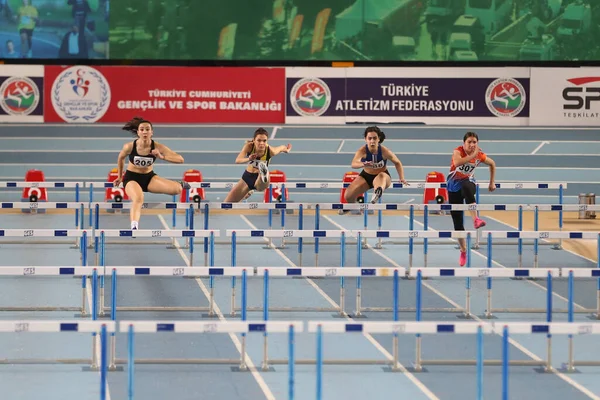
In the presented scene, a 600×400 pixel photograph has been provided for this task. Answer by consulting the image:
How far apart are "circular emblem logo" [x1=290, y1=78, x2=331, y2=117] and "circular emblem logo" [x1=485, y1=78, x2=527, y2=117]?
11.6ft

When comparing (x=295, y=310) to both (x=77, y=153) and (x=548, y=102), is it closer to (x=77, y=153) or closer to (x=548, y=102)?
(x=77, y=153)

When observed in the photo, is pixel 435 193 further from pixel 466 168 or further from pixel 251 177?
pixel 466 168

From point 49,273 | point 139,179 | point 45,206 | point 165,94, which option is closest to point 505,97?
point 165,94

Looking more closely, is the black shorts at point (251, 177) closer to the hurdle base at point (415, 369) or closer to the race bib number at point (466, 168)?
the race bib number at point (466, 168)

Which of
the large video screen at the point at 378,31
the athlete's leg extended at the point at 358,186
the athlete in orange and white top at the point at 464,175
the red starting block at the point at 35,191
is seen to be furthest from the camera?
the large video screen at the point at 378,31

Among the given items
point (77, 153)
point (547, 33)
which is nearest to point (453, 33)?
point (547, 33)

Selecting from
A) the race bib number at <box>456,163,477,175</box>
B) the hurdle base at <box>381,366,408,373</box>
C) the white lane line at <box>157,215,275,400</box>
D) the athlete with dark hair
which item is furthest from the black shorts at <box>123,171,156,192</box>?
the hurdle base at <box>381,366,408,373</box>

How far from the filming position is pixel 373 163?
1486 centimetres

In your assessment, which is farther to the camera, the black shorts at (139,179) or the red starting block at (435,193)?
the red starting block at (435,193)

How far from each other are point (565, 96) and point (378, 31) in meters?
4.40

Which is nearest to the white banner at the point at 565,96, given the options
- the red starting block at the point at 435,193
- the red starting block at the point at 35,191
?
the red starting block at the point at 435,193

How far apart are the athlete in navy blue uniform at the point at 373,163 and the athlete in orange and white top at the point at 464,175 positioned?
63 cm

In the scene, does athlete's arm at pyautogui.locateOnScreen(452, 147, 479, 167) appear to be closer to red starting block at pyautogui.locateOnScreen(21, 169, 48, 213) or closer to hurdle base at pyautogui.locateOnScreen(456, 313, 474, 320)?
hurdle base at pyautogui.locateOnScreen(456, 313, 474, 320)

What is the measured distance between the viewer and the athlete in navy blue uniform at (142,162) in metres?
13.8
